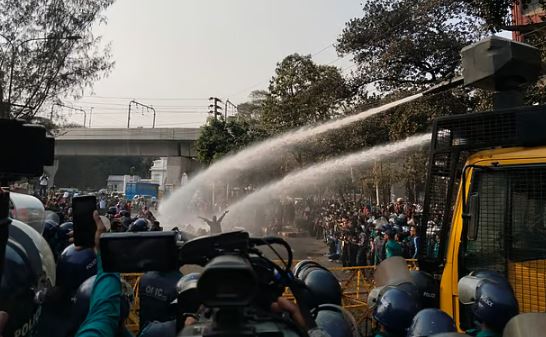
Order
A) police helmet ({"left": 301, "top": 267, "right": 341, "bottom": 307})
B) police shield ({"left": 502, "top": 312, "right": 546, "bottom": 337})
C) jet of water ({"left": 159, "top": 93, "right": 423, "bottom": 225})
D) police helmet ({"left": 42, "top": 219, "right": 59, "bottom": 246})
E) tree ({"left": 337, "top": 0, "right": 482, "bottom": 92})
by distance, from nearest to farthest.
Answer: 1. police shield ({"left": 502, "top": 312, "right": 546, "bottom": 337})
2. police helmet ({"left": 301, "top": 267, "right": 341, "bottom": 307})
3. police helmet ({"left": 42, "top": 219, "right": 59, "bottom": 246})
4. tree ({"left": 337, "top": 0, "right": 482, "bottom": 92})
5. jet of water ({"left": 159, "top": 93, "right": 423, "bottom": 225})

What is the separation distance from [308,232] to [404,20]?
40.6 feet

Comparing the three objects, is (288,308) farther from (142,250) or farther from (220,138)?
(220,138)

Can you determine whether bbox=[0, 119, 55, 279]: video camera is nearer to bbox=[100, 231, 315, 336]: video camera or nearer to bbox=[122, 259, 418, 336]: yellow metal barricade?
bbox=[100, 231, 315, 336]: video camera

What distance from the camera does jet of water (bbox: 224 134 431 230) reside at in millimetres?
22328

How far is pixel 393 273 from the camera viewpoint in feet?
14.1

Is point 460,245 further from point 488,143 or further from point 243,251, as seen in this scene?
point 243,251

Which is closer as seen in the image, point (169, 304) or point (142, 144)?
point (169, 304)

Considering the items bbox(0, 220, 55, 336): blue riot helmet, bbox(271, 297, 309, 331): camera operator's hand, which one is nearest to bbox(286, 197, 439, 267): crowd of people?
bbox(0, 220, 55, 336): blue riot helmet

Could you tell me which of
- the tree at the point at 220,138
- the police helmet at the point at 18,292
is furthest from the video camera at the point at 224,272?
the tree at the point at 220,138

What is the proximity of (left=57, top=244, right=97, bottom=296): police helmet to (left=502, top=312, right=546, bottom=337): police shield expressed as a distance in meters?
2.64

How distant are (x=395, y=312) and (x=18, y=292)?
7.37 feet

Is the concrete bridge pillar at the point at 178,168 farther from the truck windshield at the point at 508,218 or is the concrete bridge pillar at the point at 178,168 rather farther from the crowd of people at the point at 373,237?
the truck windshield at the point at 508,218

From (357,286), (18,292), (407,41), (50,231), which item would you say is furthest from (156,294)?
(407,41)

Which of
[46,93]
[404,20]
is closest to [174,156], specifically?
[46,93]
